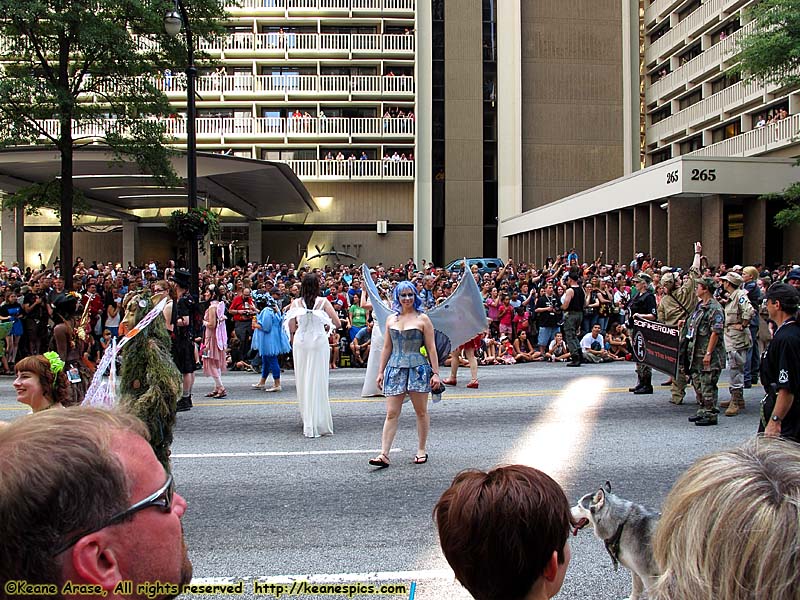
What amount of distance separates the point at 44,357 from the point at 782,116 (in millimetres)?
35094

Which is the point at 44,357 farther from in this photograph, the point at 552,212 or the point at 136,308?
the point at 552,212

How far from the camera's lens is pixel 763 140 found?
112 ft

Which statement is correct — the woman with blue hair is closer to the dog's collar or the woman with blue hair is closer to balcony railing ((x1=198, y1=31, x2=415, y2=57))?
the dog's collar

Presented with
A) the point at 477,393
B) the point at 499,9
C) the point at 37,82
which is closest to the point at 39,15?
the point at 37,82

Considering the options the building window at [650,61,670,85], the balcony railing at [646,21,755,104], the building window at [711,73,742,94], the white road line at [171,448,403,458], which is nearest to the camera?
the white road line at [171,448,403,458]

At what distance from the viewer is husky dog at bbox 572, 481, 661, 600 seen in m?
3.81

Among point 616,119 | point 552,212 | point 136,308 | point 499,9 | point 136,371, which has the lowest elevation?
point 136,371

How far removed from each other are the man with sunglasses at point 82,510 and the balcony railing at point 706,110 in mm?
36548

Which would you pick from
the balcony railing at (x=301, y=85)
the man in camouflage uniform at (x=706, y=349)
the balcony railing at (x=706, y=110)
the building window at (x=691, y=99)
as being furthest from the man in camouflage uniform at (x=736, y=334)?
the balcony railing at (x=301, y=85)

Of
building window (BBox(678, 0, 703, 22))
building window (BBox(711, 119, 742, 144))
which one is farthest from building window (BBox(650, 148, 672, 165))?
building window (BBox(678, 0, 703, 22))

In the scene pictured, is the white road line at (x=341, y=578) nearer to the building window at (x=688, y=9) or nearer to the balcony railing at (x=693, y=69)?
the balcony railing at (x=693, y=69)

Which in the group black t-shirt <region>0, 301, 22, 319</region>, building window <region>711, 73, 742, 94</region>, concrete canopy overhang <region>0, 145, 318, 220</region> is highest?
building window <region>711, 73, 742, 94</region>

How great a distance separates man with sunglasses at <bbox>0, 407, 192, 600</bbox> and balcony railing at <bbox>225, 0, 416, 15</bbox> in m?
48.5

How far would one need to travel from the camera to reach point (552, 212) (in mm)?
38469
